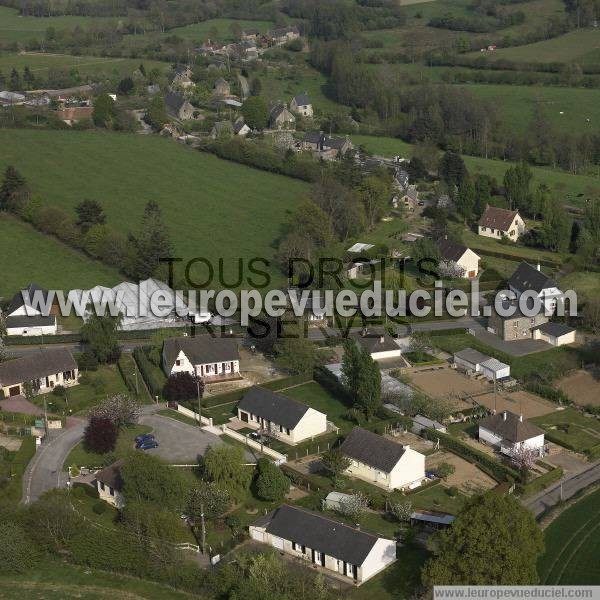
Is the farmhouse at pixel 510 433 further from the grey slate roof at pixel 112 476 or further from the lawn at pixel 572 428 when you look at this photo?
the grey slate roof at pixel 112 476

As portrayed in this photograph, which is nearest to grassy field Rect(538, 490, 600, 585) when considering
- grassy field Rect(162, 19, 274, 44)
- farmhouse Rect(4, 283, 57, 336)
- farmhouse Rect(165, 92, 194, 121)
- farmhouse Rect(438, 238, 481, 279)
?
farmhouse Rect(438, 238, 481, 279)

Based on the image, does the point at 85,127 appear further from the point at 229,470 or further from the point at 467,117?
the point at 229,470

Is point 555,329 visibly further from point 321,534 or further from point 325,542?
point 325,542

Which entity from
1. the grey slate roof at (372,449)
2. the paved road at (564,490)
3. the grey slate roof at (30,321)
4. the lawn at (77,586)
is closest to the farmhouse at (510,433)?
the paved road at (564,490)

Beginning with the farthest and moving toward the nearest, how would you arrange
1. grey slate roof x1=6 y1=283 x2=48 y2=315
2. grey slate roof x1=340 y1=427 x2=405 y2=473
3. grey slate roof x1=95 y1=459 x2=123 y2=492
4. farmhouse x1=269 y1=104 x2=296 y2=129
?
1. farmhouse x1=269 y1=104 x2=296 y2=129
2. grey slate roof x1=6 y1=283 x2=48 y2=315
3. grey slate roof x1=340 y1=427 x2=405 y2=473
4. grey slate roof x1=95 y1=459 x2=123 y2=492

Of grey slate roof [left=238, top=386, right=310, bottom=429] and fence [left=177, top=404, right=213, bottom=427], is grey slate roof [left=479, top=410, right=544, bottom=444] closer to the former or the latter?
grey slate roof [left=238, top=386, right=310, bottom=429]

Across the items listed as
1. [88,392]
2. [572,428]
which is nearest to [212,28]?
[88,392]

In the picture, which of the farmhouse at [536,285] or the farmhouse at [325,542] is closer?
the farmhouse at [325,542]
